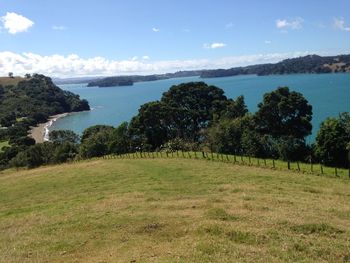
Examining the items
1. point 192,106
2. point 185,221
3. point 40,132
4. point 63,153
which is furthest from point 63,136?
point 185,221

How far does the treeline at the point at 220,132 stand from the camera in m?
55.4

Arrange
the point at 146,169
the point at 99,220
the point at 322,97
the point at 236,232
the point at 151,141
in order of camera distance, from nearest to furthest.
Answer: the point at 236,232, the point at 99,220, the point at 146,169, the point at 151,141, the point at 322,97

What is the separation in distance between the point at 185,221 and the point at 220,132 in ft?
161

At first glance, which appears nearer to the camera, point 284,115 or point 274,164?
point 274,164

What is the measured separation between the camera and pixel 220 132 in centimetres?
6850

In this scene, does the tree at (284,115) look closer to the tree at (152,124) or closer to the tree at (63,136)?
the tree at (152,124)

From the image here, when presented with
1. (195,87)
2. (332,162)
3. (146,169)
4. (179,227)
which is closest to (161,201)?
(179,227)

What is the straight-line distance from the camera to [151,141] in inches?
3565

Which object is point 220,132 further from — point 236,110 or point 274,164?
point 274,164

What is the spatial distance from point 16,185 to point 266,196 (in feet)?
101

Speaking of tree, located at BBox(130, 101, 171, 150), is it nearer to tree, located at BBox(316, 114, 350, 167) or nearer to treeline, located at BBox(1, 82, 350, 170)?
treeline, located at BBox(1, 82, 350, 170)

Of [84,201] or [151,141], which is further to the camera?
[151,141]

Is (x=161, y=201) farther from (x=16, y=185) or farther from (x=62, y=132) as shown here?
(x=62, y=132)

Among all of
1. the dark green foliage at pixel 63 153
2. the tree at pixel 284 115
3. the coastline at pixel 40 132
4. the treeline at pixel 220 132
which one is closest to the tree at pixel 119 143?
the treeline at pixel 220 132
